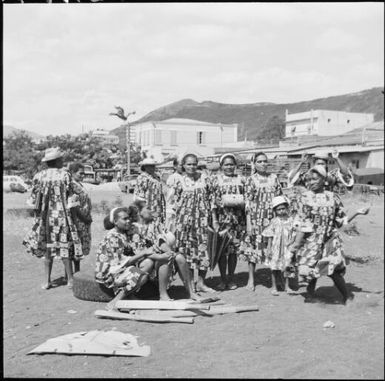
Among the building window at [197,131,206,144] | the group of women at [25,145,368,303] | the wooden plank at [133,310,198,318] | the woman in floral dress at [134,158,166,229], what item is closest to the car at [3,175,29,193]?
the building window at [197,131,206,144]

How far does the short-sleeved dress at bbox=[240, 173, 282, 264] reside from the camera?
6.00 meters

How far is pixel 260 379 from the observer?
308 centimetres

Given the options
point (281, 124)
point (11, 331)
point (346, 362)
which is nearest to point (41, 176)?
point (11, 331)

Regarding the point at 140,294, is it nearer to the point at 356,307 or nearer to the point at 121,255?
the point at 121,255

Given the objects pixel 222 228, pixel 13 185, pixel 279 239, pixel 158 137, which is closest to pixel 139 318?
pixel 222 228

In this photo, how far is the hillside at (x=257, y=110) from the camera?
3214mm

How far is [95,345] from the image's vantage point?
4.06 metres

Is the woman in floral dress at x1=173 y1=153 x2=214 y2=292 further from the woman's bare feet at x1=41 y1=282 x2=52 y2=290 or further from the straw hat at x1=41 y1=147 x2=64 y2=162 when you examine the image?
the woman's bare feet at x1=41 y1=282 x2=52 y2=290

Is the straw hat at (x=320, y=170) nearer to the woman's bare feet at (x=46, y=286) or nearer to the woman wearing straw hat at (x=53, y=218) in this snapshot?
the woman wearing straw hat at (x=53, y=218)

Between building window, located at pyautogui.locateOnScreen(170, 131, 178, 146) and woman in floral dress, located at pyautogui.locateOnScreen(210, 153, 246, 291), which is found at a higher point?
building window, located at pyautogui.locateOnScreen(170, 131, 178, 146)

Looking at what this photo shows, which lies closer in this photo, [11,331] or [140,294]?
[11,331]

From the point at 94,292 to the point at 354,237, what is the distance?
20.0ft

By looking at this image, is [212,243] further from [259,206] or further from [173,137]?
[173,137]

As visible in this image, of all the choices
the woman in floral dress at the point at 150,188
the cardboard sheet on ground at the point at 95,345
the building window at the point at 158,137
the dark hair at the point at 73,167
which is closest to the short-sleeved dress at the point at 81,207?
the dark hair at the point at 73,167
